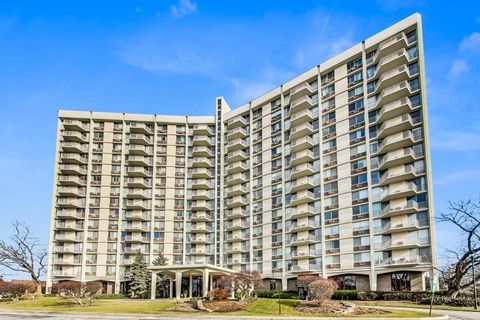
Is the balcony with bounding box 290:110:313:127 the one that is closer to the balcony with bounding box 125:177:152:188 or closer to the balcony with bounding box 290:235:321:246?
the balcony with bounding box 290:235:321:246

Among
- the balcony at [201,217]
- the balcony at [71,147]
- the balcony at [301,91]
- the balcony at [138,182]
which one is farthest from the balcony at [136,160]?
the balcony at [301,91]

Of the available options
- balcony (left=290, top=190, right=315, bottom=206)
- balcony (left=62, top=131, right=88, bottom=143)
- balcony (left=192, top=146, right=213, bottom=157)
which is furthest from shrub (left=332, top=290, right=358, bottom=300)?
balcony (left=62, top=131, right=88, bottom=143)

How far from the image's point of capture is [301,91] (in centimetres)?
8350

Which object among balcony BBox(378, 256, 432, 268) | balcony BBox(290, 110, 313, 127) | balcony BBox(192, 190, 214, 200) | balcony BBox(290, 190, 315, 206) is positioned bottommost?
balcony BBox(378, 256, 432, 268)

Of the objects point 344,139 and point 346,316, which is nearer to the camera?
point 346,316

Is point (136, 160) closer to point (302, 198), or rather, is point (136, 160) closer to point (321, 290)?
point (302, 198)

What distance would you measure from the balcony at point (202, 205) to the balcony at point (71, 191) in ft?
73.7

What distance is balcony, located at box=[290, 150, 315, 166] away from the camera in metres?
79.8

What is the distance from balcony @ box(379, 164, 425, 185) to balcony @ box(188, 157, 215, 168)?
136 ft

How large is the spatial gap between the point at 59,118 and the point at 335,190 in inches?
2335

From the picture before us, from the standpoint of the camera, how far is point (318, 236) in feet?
249

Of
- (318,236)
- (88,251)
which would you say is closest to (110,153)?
(88,251)

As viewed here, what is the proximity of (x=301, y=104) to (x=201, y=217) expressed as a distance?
30796mm

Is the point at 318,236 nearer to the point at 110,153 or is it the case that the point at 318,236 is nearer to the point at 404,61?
the point at 404,61
